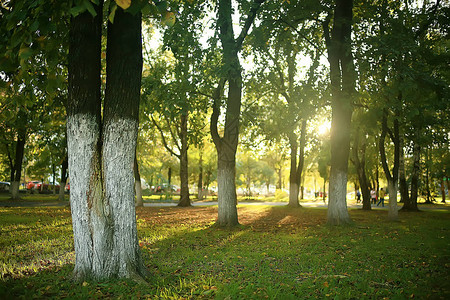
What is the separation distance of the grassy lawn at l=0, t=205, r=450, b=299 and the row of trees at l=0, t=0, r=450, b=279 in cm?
69

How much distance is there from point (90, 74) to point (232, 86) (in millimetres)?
7902

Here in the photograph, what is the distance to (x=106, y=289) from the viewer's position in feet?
14.6

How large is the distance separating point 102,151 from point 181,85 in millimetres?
6554

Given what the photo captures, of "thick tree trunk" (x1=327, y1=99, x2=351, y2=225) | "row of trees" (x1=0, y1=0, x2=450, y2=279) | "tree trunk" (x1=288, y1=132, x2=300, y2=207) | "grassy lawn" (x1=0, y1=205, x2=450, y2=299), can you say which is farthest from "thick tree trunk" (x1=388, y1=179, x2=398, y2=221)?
"tree trunk" (x1=288, y1=132, x2=300, y2=207)

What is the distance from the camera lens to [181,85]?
36.3 ft

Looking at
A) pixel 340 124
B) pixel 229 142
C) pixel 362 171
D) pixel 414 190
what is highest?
pixel 340 124

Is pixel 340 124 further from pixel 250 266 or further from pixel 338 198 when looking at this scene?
pixel 250 266

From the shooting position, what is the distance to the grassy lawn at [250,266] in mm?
4484

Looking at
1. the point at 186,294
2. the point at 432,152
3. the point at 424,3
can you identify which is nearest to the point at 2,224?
the point at 186,294

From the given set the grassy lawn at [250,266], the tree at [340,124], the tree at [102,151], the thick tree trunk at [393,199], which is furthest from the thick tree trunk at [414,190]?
the tree at [102,151]

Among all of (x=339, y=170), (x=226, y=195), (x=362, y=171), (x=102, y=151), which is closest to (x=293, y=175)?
(x=362, y=171)

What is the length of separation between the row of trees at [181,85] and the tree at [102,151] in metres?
→ 0.02

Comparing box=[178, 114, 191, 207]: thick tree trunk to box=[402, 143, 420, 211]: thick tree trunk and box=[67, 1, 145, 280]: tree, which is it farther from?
box=[67, 1, 145, 280]: tree

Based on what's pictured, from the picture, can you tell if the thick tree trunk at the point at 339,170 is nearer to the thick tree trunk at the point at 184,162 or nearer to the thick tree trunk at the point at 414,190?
the thick tree trunk at the point at 414,190
